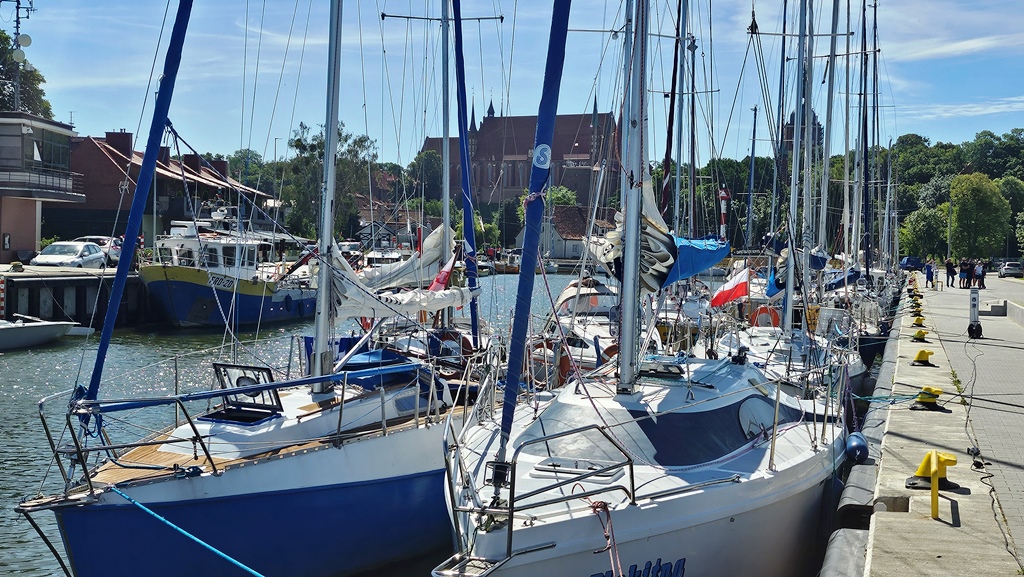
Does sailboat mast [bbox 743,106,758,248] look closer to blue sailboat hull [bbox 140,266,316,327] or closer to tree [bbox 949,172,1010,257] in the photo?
blue sailboat hull [bbox 140,266,316,327]

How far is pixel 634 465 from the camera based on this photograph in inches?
338

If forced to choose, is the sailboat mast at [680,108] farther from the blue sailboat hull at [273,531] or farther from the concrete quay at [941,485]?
the blue sailboat hull at [273,531]

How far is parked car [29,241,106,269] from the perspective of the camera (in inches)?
1606

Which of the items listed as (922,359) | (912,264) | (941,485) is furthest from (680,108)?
(912,264)

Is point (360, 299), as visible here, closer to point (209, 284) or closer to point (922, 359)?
point (922, 359)

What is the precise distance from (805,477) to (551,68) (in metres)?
4.82

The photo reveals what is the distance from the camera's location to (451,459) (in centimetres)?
888

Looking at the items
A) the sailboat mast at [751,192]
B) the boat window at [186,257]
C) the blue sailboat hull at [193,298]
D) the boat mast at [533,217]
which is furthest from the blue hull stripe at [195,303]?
the boat mast at [533,217]

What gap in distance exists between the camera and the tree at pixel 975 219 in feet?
251

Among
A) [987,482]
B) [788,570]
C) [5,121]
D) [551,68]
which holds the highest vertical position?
[5,121]

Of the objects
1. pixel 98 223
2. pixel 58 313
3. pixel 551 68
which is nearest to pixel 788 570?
pixel 551 68

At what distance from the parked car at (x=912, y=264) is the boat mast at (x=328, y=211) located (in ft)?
247

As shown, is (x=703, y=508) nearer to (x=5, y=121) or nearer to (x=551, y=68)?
(x=551, y=68)

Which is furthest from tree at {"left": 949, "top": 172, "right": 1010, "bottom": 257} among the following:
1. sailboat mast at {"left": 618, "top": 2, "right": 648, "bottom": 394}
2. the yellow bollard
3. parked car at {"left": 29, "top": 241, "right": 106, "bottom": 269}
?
sailboat mast at {"left": 618, "top": 2, "right": 648, "bottom": 394}
